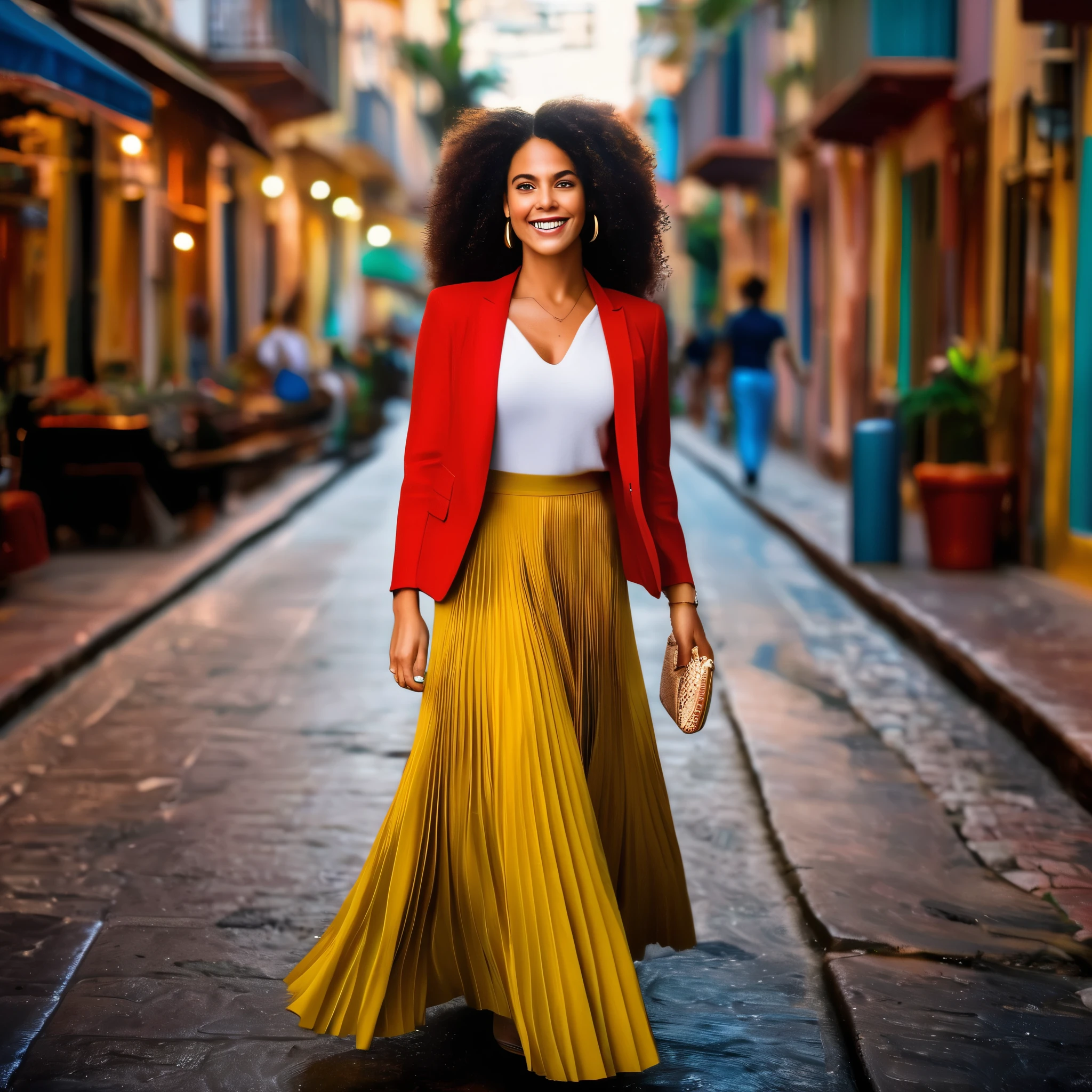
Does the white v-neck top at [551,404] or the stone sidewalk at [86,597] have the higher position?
the white v-neck top at [551,404]

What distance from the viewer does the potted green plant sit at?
10.9m

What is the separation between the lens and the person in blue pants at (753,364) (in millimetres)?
16281

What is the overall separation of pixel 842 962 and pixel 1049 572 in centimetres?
728

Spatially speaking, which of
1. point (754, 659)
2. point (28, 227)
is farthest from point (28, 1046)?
point (28, 227)

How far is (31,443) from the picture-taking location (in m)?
11.7

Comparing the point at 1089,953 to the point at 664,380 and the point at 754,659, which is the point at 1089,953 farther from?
the point at 754,659

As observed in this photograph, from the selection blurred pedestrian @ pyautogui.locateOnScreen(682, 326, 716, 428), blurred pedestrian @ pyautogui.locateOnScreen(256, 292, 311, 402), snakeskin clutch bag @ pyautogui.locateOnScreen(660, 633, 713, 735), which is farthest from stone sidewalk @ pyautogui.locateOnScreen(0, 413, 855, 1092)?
blurred pedestrian @ pyautogui.locateOnScreen(682, 326, 716, 428)

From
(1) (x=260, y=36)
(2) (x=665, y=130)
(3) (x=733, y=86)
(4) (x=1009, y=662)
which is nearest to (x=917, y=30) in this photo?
(4) (x=1009, y=662)

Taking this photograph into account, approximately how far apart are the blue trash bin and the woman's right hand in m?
7.96

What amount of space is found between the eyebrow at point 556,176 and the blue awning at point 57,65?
Answer: 6209mm

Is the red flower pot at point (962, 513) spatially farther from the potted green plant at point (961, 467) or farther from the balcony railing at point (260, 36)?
the balcony railing at point (260, 36)

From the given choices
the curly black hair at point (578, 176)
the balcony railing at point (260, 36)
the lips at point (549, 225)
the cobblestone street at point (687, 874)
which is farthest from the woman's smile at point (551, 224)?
the balcony railing at point (260, 36)

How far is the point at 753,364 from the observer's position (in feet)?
54.3

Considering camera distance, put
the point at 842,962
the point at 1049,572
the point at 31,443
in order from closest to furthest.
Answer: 1. the point at 842,962
2. the point at 1049,572
3. the point at 31,443
